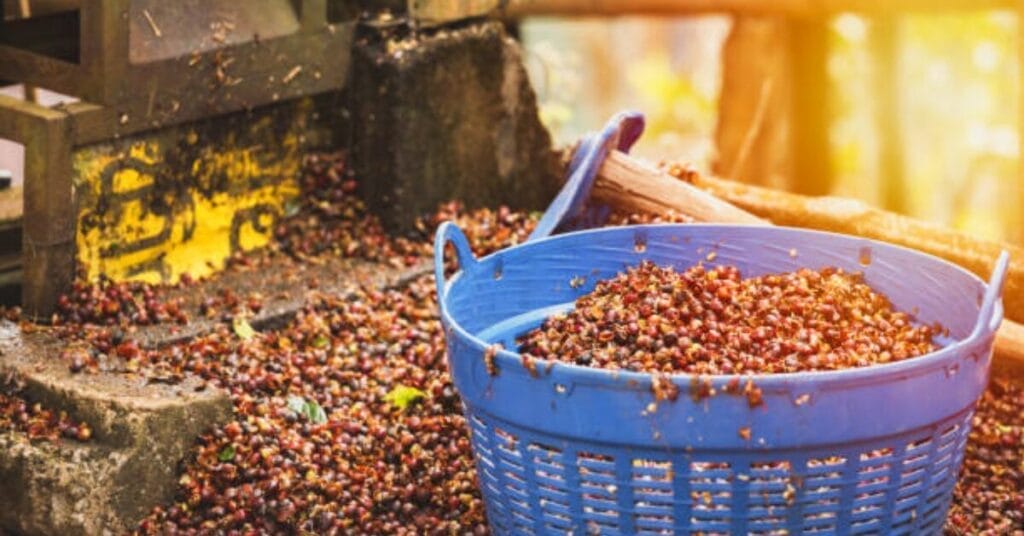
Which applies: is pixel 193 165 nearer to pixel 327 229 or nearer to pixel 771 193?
pixel 327 229

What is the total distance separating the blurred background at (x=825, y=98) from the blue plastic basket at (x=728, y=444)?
238 centimetres

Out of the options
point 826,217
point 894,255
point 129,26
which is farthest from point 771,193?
point 129,26

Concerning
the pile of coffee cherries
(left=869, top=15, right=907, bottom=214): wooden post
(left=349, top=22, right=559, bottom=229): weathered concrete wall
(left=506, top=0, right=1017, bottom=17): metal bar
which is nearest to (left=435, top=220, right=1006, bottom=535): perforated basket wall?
the pile of coffee cherries

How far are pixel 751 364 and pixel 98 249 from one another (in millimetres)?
2481

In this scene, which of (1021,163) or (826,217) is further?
(1021,163)

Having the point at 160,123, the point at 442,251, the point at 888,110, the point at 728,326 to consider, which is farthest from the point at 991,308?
the point at 888,110

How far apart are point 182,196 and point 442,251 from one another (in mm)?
1800

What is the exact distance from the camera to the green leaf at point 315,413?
4109 mm

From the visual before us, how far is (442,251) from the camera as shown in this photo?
11.2 feet

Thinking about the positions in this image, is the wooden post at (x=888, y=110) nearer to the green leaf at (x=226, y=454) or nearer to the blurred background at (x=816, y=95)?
the blurred background at (x=816, y=95)

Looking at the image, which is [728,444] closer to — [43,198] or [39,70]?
[43,198]

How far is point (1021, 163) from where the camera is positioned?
598 cm

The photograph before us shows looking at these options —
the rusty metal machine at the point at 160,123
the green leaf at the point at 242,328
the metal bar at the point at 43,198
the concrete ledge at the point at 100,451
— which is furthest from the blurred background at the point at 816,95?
the concrete ledge at the point at 100,451

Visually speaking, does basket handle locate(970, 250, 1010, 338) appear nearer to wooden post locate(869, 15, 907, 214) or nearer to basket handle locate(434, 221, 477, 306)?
basket handle locate(434, 221, 477, 306)
